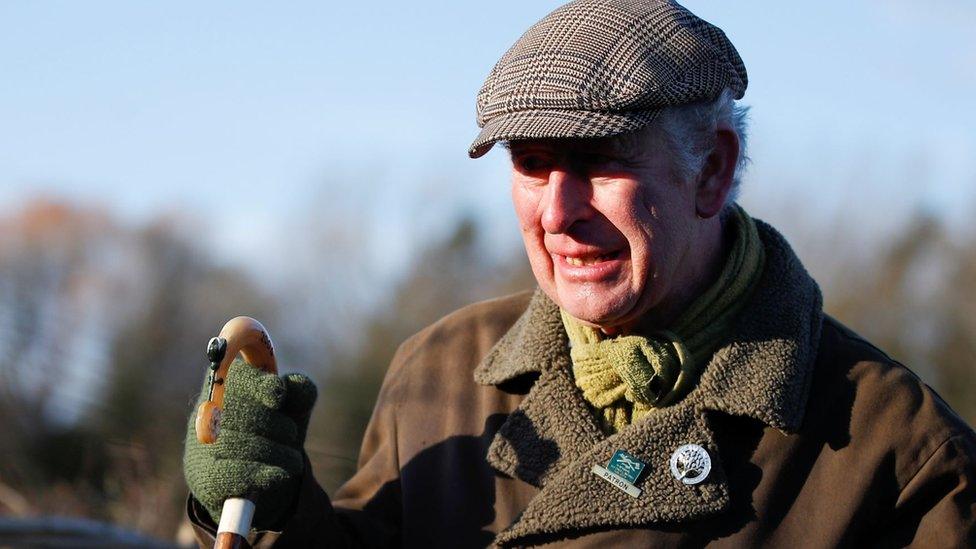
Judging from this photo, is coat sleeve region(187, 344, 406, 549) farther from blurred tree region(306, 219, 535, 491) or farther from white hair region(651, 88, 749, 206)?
blurred tree region(306, 219, 535, 491)

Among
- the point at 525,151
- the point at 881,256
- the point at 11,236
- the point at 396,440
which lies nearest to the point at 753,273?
the point at 525,151

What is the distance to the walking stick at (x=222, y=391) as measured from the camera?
8.85ft

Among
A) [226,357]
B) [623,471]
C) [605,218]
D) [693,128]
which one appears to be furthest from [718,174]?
[226,357]

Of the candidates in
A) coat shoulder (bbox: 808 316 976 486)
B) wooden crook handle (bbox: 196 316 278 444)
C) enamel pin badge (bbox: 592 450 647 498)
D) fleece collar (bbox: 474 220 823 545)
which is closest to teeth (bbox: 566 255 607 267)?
fleece collar (bbox: 474 220 823 545)

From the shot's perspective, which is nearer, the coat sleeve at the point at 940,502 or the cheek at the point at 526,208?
the coat sleeve at the point at 940,502

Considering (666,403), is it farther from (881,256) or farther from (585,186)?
(881,256)

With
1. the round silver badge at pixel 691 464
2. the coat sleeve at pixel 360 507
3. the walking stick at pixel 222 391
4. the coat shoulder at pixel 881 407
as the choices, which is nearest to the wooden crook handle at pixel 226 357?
the walking stick at pixel 222 391

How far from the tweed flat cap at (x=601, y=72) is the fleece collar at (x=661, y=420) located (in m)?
0.55

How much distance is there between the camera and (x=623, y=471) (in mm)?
2873

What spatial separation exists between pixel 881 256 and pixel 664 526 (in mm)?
20554

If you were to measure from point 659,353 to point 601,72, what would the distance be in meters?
0.66

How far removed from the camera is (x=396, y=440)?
3336 millimetres

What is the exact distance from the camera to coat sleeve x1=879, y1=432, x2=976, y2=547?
2.68 metres

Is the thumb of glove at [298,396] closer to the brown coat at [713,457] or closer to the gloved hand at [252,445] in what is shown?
the gloved hand at [252,445]
